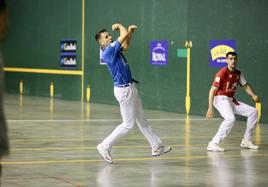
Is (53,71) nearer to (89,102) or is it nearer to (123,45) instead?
(89,102)

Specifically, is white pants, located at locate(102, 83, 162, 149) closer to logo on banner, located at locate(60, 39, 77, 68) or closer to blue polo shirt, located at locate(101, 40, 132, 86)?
blue polo shirt, located at locate(101, 40, 132, 86)

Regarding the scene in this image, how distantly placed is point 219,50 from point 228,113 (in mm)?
8257

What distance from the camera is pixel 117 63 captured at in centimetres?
1091

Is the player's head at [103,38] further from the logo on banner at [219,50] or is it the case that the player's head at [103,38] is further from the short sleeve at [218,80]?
the logo on banner at [219,50]

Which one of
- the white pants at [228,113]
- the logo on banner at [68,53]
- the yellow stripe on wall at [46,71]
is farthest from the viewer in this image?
the logo on banner at [68,53]

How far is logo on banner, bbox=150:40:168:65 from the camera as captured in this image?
75.5ft

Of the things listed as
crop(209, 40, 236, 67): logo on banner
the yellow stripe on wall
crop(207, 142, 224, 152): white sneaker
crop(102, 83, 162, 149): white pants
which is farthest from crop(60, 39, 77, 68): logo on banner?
crop(102, 83, 162, 149): white pants

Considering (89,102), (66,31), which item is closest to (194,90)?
(89,102)

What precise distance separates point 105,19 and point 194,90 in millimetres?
6063

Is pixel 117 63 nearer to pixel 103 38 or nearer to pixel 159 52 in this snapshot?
pixel 103 38

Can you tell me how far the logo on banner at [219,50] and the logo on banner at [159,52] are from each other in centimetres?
230

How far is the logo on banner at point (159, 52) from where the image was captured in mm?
23000

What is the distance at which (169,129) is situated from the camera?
17.0 m

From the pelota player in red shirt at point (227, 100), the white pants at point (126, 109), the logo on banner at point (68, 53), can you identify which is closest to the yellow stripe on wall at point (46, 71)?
the logo on banner at point (68, 53)
